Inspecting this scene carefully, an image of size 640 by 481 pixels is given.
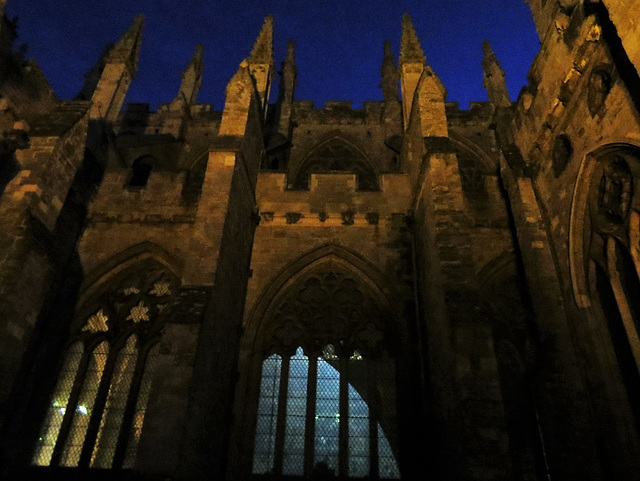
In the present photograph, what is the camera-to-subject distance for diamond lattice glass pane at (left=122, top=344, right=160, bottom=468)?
6453 millimetres

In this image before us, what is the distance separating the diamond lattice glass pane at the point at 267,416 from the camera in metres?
6.39

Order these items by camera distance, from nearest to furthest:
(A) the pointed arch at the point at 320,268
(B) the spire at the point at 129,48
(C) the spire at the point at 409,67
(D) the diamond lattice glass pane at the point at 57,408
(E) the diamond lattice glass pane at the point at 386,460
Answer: (E) the diamond lattice glass pane at the point at 386,460, (D) the diamond lattice glass pane at the point at 57,408, (A) the pointed arch at the point at 320,268, (C) the spire at the point at 409,67, (B) the spire at the point at 129,48

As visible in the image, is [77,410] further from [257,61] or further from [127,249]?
[257,61]

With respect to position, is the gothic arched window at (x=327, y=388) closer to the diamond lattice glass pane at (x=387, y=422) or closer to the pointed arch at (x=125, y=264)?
the diamond lattice glass pane at (x=387, y=422)

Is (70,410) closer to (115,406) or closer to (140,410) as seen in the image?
(115,406)

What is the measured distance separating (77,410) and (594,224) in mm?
8033

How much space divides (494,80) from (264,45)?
797 cm

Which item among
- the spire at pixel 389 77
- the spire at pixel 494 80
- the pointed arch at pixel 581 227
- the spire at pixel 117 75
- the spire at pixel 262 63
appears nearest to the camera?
the pointed arch at pixel 581 227

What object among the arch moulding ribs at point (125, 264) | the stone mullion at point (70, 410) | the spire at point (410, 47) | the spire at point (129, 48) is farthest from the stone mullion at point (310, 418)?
the spire at point (129, 48)

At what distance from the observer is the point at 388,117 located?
1355cm

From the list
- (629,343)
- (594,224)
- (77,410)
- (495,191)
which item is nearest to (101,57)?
(77,410)

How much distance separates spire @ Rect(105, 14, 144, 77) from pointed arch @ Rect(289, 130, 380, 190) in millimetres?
5512

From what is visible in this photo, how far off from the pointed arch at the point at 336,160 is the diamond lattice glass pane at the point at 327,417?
665 cm

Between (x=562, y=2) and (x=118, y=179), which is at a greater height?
(x=562, y=2)
